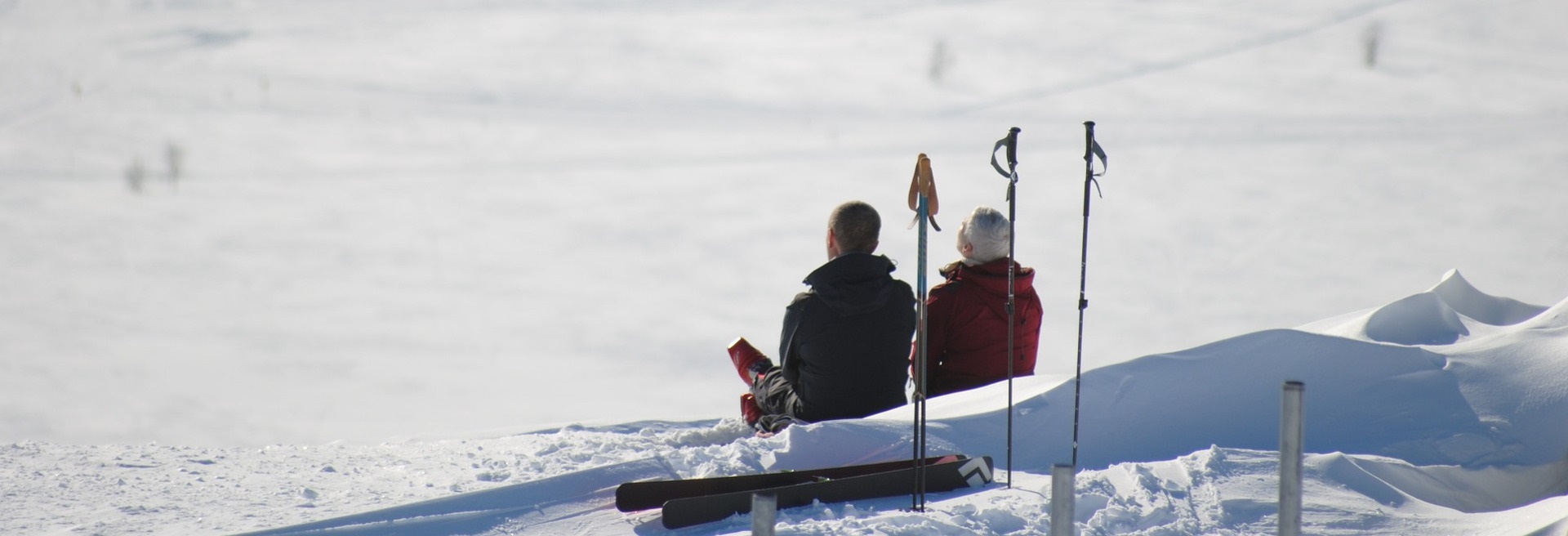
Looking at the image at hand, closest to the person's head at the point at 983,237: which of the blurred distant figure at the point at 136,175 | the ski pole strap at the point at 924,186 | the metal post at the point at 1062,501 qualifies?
the ski pole strap at the point at 924,186

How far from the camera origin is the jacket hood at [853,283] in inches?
179

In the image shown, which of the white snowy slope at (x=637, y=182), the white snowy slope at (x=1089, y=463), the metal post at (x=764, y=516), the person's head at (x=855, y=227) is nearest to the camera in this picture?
the metal post at (x=764, y=516)

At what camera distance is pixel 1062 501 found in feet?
7.50

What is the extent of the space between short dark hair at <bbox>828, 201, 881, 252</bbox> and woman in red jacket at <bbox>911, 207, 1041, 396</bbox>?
55cm

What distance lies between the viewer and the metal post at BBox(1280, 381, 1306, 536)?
2.20m

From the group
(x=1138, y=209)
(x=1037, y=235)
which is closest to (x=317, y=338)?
(x=1037, y=235)

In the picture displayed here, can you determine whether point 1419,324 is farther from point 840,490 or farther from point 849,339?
point 840,490

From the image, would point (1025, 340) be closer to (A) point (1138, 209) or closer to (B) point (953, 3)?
(A) point (1138, 209)

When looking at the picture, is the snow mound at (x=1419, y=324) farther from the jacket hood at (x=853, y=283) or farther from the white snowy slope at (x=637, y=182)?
the jacket hood at (x=853, y=283)

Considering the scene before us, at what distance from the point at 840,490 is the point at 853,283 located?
3.33 ft

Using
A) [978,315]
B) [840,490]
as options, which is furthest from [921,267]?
[978,315]

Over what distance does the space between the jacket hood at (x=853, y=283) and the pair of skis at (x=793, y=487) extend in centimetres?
79

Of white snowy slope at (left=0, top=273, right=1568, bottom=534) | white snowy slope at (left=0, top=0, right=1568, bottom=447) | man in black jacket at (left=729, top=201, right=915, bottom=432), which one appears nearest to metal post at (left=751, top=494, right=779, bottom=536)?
white snowy slope at (left=0, top=273, right=1568, bottom=534)

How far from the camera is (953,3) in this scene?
993 inches
